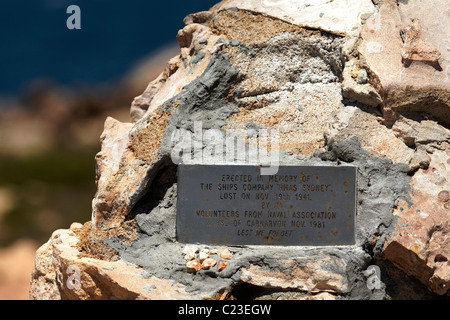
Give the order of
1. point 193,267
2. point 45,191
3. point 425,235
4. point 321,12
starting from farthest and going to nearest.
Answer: point 45,191, point 321,12, point 193,267, point 425,235

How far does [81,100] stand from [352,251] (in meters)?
3.79

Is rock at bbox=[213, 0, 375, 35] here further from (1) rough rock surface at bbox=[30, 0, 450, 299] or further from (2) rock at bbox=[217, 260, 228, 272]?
(2) rock at bbox=[217, 260, 228, 272]

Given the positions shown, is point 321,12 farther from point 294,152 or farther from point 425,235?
point 425,235

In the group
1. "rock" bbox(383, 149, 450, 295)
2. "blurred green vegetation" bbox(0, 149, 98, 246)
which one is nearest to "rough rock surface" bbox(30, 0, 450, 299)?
"rock" bbox(383, 149, 450, 295)

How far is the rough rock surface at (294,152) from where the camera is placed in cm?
312

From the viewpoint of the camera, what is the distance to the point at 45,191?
608 centimetres

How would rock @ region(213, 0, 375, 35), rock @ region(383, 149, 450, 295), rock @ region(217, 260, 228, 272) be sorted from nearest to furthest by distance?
rock @ region(383, 149, 450, 295)
rock @ region(217, 260, 228, 272)
rock @ region(213, 0, 375, 35)

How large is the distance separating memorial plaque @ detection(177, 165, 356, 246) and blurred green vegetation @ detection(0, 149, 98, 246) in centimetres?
268

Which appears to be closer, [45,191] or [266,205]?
[266,205]

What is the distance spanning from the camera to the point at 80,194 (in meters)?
6.08

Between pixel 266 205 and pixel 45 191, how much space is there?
3.45m

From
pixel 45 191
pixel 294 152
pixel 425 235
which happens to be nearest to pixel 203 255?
pixel 294 152

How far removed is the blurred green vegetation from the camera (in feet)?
18.9

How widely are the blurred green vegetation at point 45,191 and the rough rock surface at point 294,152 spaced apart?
212 centimetres
